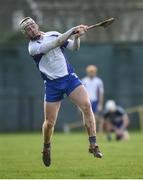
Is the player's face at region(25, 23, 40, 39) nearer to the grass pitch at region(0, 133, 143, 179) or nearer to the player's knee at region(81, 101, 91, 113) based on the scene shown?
the player's knee at region(81, 101, 91, 113)

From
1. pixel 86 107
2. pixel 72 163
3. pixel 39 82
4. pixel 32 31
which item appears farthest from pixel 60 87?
pixel 39 82

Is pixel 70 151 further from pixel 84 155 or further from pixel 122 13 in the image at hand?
pixel 122 13

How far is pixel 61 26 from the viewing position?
3603 centimetres

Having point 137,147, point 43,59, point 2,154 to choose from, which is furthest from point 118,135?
point 43,59

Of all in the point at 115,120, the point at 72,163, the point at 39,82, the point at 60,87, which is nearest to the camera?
the point at 60,87

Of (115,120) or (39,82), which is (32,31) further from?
(39,82)

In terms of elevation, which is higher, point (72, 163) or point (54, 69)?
point (54, 69)

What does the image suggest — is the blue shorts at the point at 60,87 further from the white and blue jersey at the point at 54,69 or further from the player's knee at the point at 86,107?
the player's knee at the point at 86,107

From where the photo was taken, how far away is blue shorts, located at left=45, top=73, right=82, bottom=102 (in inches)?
540

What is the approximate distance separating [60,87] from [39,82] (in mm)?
16089

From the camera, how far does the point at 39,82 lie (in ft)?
97.7

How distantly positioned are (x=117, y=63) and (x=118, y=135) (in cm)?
615

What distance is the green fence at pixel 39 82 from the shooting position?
29.7 meters

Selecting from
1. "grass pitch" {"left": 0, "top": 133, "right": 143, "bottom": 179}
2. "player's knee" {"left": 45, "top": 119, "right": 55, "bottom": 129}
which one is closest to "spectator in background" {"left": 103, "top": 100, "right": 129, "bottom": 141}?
"grass pitch" {"left": 0, "top": 133, "right": 143, "bottom": 179}
